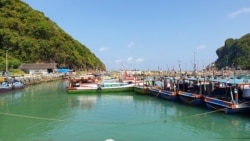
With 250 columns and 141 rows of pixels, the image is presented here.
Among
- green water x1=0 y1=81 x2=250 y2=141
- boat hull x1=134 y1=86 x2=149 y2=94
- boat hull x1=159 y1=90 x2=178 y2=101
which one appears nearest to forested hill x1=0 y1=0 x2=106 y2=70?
boat hull x1=134 y1=86 x2=149 y2=94

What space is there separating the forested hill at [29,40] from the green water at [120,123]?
261 feet

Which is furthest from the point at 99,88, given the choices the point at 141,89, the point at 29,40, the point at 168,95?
the point at 29,40

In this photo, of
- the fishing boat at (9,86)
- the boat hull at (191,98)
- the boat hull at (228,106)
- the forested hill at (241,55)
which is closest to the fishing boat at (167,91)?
the boat hull at (191,98)

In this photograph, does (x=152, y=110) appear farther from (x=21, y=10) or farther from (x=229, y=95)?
(x=21, y=10)

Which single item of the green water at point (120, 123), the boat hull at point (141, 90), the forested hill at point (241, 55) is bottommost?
the green water at point (120, 123)

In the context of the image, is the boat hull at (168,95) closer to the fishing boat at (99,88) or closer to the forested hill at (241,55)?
the fishing boat at (99,88)

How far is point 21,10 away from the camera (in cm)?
14362

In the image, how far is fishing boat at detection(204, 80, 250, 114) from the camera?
3083cm

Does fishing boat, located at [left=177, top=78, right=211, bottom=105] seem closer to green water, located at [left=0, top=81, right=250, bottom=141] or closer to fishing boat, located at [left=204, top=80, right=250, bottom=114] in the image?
green water, located at [left=0, top=81, right=250, bottom=141]

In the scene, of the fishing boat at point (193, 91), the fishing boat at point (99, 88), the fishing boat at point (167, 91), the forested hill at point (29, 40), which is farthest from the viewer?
the forested hill at point (29, 40)

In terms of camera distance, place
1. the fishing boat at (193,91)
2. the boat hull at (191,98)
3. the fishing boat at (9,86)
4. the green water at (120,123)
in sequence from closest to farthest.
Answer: the green water at (120,123) → the boat hull at (191,98) → the fishing boat at (193,91) → the fishing boat at (9,86)

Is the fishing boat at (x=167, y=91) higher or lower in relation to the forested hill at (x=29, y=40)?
lower

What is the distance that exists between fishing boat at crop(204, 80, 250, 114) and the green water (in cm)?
78

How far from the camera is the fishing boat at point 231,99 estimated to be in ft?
101
